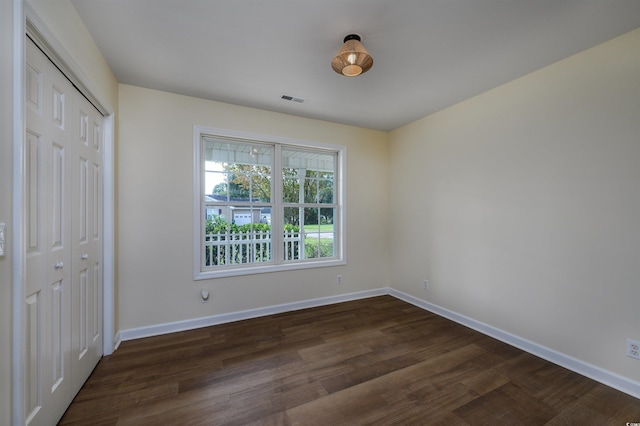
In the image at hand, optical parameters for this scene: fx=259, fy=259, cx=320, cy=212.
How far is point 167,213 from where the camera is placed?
Answer: 280cm

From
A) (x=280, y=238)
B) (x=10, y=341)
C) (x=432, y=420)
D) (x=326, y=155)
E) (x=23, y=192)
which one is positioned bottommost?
(x=432, y=420)

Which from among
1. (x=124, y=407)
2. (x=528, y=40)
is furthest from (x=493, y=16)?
(x=124, y=407)

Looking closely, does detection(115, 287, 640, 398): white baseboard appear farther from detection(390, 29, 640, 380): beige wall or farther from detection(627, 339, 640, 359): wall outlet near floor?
detection(627, 339, 640, 359): wall outlet near floor

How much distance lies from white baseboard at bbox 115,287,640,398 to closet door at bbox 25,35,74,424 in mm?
1045

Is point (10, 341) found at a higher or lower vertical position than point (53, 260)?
lower

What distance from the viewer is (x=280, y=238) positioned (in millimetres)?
3469

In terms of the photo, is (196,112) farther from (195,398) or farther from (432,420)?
(432,420)

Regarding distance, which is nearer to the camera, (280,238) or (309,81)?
(309,81)

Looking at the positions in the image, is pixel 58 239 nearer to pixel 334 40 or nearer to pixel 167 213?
pixel 167 213

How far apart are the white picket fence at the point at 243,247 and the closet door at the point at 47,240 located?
147cm

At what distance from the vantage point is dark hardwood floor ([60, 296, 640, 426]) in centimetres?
166

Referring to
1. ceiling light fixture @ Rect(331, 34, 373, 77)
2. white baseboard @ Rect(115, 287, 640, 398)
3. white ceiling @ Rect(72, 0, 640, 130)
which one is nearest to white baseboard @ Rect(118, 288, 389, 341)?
white baseboard @ Rect(115, 287, 640, 398)

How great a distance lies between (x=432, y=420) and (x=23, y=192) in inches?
99.9

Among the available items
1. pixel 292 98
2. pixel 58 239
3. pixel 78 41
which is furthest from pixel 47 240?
pixel 292 98
